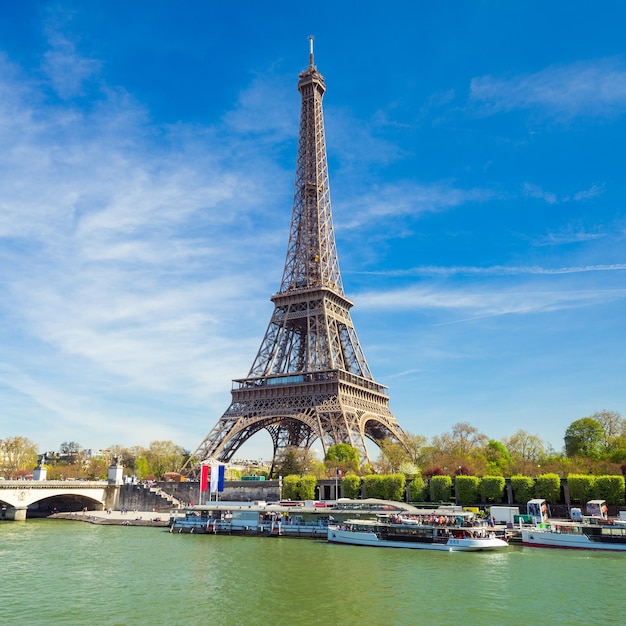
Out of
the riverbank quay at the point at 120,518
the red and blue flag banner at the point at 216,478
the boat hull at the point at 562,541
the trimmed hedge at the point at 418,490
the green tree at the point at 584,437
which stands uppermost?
the green tree at the point at 584,437

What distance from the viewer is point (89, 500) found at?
75.1 meters

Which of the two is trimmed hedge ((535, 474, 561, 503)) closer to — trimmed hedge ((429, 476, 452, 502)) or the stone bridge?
trimmed hedge ((429, 476, 452, 502))

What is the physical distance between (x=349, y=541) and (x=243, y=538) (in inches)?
384

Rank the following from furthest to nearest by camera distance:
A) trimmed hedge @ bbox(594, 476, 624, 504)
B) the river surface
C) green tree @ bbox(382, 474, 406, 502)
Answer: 1. green tree @ bbox(382, 474, 406, 502)
2. trimmed hedge @ bbox(594, 476, 624, 504)
3. the river surface

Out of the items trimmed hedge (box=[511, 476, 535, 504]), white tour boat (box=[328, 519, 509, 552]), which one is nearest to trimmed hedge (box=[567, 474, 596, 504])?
trimmed hedge (box=[511, 476, 535, 504])

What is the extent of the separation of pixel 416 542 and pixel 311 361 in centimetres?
3949

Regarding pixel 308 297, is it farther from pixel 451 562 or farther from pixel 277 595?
pixel 277 595

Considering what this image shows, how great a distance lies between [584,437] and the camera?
75562 mm

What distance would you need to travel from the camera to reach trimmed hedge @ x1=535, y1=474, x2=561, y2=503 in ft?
187

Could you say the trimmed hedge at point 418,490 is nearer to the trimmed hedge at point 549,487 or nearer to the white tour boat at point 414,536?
the trimmed hedge at point 549,487

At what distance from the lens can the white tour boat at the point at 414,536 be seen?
42094 mm

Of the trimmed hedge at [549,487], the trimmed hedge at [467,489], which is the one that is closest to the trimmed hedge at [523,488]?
the trimmed hedge at [549,487]

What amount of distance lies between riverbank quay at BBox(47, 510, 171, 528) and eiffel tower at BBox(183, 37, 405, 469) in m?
9.58

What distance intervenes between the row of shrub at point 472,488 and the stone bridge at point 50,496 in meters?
24.2
